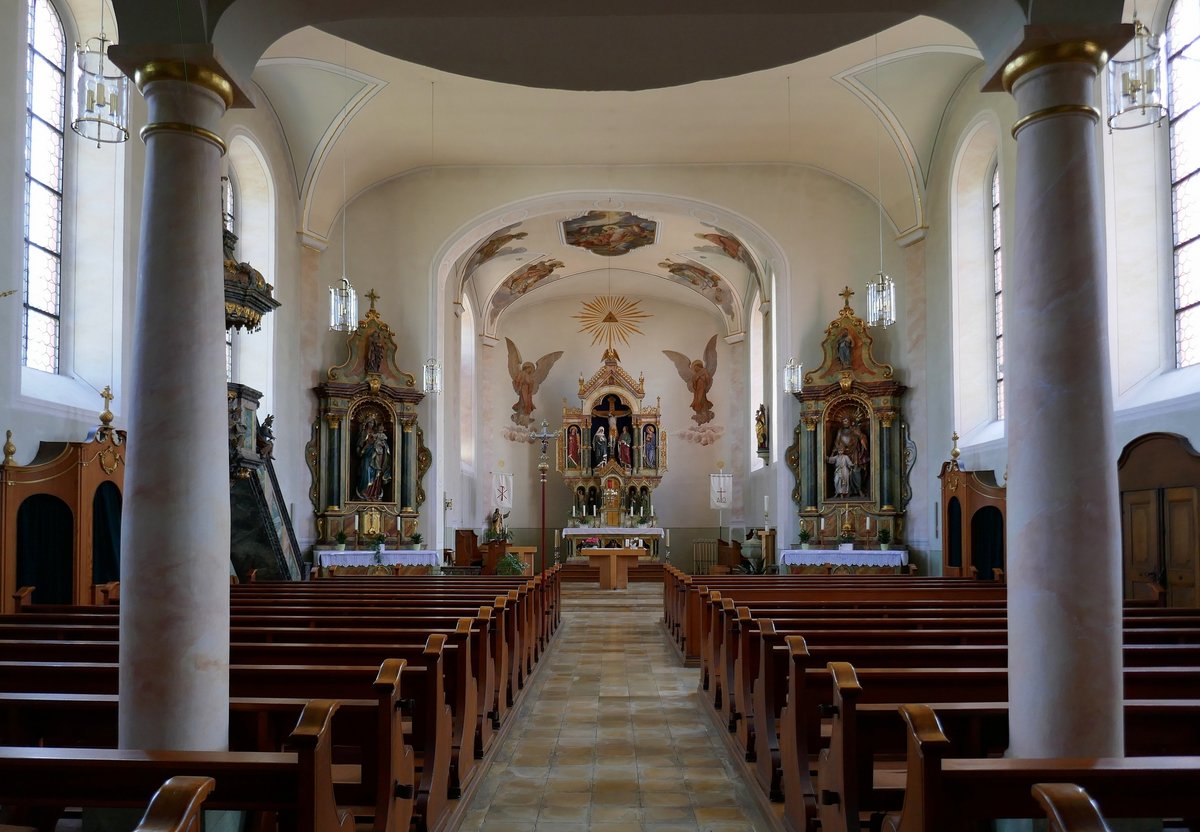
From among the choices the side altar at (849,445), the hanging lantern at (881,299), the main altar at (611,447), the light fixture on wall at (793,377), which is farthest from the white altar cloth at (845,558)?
the main altar at (611,447)

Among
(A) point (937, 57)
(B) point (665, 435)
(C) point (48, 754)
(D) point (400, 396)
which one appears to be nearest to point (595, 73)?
(C) point (48, 754)

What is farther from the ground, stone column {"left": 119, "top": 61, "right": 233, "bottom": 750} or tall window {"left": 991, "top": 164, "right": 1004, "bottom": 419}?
tall window {"left": 991, "top": 164, "right": 1004, "bottom": 419}

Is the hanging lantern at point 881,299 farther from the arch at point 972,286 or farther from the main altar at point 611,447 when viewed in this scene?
the main altar at point 611,447

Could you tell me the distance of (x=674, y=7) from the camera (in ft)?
14.0

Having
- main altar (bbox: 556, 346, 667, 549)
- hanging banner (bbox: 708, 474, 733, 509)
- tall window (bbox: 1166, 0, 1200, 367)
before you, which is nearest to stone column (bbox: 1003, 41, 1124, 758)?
tall window (bbox: 1166, 0, 1200, 367)

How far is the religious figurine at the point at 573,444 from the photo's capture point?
83.0 feet

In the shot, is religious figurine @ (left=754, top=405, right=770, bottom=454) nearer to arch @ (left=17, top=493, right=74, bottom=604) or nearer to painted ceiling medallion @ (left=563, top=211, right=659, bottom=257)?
painted ceiling medallion @ (left=563, top=211, right=659, bottom=257)

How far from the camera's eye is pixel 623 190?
1688 centimetres

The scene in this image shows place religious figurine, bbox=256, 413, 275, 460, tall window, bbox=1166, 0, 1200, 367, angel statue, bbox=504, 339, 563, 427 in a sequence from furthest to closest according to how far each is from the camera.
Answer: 1. angel statue, bbox=504, 339, 563, 427
2. religious figurine, bbox=256, 413, 275, 460
3. tall window, bbox=1166, 0, 1200, 367

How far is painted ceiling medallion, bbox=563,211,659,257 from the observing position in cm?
1984

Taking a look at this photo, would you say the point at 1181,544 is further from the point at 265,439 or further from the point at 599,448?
the point at 599,448

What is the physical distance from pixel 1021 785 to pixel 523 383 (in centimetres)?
2400

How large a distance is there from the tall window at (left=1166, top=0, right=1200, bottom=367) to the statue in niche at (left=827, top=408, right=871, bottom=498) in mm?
6856

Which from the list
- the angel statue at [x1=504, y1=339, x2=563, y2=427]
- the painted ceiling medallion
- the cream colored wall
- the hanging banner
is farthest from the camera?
the angel statue at [x1=504, y1=339, x2=563, y2=427]
